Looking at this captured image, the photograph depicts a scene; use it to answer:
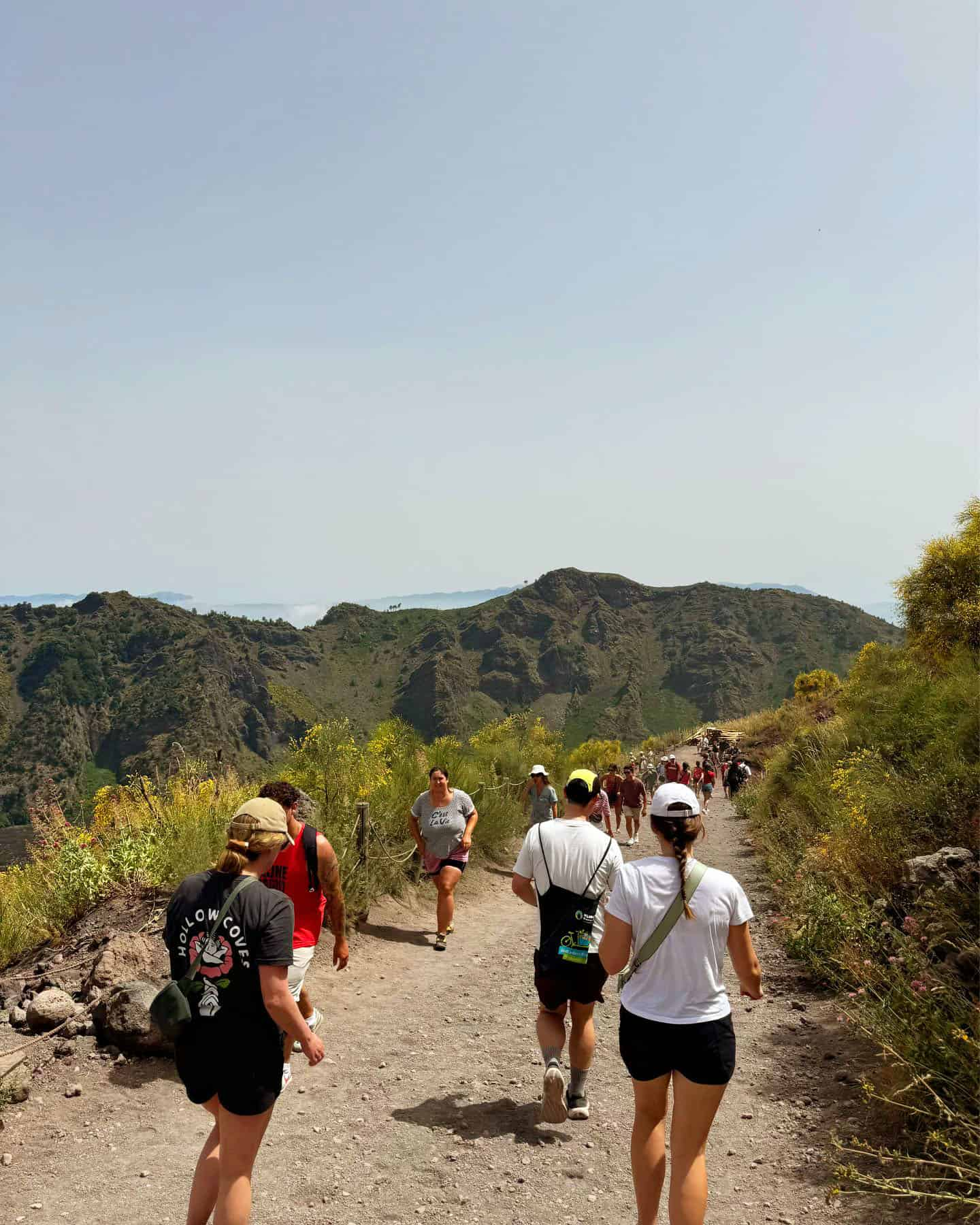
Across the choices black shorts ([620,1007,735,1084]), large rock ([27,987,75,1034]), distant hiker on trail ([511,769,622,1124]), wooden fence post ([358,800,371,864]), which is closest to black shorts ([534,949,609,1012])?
distant hiker on trail ([511,769,622,1124])

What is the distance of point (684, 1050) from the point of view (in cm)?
306

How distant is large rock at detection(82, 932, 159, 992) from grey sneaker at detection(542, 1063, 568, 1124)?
9.97 feet

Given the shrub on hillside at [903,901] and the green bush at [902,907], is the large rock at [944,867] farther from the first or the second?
the green bush at [902,907]

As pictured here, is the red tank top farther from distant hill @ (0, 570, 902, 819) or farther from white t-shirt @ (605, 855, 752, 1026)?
distant hill @ (0, 570, 902, 819)

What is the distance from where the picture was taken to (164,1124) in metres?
4.64

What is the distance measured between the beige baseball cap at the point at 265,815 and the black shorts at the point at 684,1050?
4.96 feet

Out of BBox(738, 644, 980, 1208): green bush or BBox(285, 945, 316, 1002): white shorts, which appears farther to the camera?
BBox(285, 945, 316, 1002): white shorts

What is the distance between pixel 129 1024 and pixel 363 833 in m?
3.74

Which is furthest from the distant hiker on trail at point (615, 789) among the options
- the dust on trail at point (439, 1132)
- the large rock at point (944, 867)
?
the large rock at point (944, 867)

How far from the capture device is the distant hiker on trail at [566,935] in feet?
14.5

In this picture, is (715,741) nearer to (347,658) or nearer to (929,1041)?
(929,1041)

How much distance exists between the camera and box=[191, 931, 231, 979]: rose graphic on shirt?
296 cm

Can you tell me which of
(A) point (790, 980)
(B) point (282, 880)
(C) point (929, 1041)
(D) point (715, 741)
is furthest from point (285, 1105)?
(D) point (715, 741)

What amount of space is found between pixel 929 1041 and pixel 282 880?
338 cm
